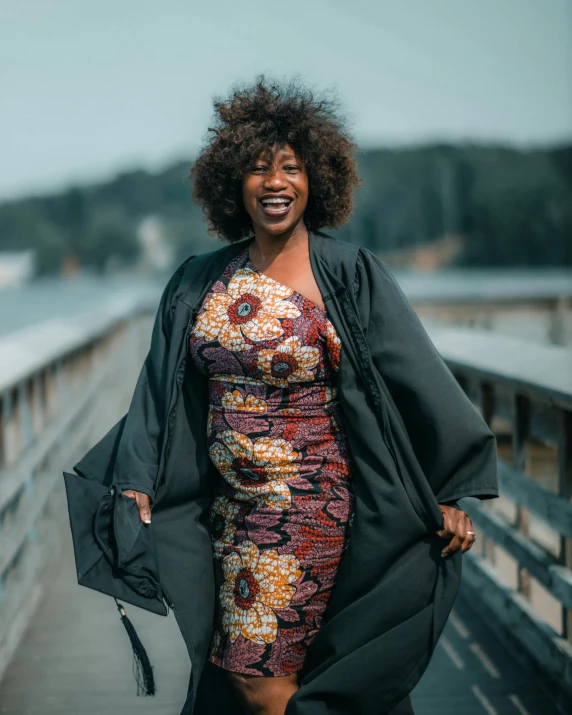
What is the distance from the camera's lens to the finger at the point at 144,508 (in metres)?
2.52

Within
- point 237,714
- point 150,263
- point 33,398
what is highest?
point 33,398

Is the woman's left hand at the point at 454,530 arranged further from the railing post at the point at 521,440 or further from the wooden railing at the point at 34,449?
the wooden railing at the point at 34,449

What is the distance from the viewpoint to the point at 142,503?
2525 mm

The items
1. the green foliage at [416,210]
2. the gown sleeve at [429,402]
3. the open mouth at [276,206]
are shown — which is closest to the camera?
the gown sleeve at [429,402]

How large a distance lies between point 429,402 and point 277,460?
0.40m

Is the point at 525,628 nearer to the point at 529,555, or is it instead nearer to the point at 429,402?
the point at 529,555

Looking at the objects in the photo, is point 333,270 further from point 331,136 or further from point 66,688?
point 66,688

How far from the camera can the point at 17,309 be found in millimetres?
25953

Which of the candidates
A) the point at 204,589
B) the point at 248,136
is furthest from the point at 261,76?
the point at 204,589

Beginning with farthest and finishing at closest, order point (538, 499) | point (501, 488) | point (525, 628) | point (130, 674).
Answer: point (501, 488) < point (130, 674) < point (525, 628) < point (538, 499)

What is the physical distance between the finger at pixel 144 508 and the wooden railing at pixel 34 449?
123cm

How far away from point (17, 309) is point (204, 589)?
24339 millimetres

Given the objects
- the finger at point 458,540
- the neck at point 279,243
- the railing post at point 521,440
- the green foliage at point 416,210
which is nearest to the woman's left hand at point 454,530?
the finger at point 458,540

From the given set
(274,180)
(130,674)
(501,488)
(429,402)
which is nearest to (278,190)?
(274,180)
